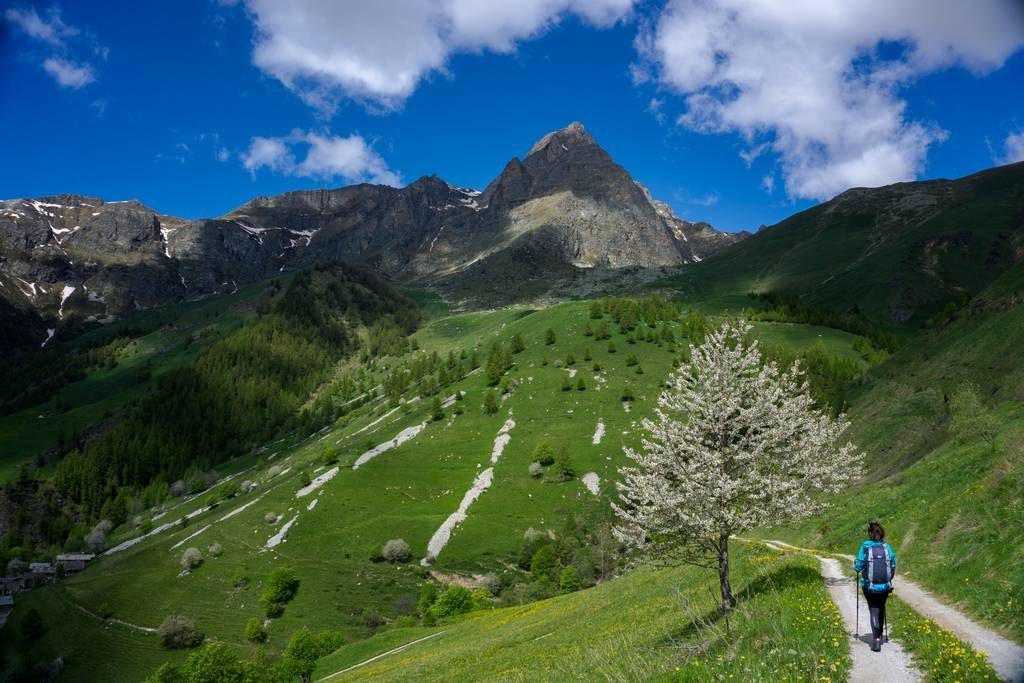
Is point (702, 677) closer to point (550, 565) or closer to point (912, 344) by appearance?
point (550, 565)

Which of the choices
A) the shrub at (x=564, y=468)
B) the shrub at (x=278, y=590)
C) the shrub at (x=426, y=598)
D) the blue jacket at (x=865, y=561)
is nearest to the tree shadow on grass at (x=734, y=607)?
the blue jacket at (x=865, y=561)

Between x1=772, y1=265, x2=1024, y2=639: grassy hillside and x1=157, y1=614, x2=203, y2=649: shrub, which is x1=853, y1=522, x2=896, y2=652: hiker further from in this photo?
x1=157, y1=614, x2=203, y2=649: shrub

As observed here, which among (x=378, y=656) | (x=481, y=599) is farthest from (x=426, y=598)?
(x=378, y=656)

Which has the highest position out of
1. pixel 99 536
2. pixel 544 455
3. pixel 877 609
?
pixel 877 609

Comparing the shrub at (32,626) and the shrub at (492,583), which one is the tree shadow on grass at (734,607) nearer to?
the shrub at (492,583)

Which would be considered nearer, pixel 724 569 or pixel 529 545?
pixel 724 569

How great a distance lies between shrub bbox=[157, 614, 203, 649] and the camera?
278ft

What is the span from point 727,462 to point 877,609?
6509 mm

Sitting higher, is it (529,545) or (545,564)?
(529,545)

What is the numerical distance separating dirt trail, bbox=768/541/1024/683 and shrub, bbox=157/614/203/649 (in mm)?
91730

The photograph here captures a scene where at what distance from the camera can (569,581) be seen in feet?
282

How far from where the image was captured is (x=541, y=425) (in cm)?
14875

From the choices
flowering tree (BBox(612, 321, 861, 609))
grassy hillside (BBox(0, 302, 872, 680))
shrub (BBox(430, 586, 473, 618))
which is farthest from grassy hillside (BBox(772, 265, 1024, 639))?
grassy hillside (BBox(0, 302, 872, 680))

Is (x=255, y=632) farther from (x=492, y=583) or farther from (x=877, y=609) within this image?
(x=877, y=609)
